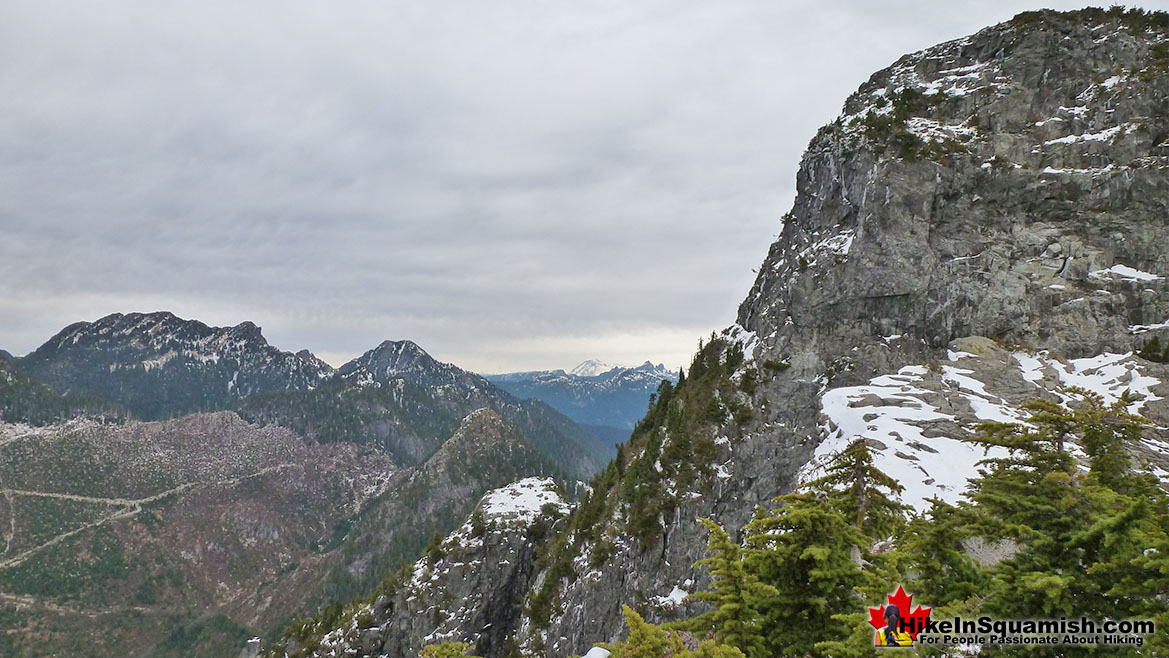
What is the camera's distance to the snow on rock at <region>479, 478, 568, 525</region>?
86625 millimetres

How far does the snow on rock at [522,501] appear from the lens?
284 ft

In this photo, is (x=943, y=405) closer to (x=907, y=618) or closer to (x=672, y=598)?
(x=672, y=598)

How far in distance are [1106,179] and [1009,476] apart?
155 ft

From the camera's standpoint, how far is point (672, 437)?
49.0 metres

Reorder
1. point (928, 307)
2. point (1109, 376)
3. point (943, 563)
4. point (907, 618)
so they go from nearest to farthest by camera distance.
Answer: point (907, 618) → point (943, 563) → point (1109, 376) → point (928, 307)

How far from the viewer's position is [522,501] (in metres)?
91.4

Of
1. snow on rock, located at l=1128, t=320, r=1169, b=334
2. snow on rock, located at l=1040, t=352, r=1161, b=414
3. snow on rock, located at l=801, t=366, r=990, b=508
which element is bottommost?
snow on rock, located at l=801, t=366, r=990, b=508

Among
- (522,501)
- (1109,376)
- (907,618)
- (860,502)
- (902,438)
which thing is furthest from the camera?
(522,501)

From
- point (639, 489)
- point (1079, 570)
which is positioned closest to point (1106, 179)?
point (639, 489)

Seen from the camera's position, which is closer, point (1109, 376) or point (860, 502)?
point (860, 502)

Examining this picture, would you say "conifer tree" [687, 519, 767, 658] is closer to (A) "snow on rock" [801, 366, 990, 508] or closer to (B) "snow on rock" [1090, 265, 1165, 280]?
(A) "snow on rock" [801, 366, 990, 508]

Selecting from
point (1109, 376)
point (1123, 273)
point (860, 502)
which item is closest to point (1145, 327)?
point (1123, 273)

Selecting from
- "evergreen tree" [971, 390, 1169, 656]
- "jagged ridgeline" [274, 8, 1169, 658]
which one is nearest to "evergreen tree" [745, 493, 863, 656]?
"evergreen tree" [971, 390, 1169, 656]

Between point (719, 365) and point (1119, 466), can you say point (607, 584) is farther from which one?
point (1119, 466)
